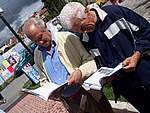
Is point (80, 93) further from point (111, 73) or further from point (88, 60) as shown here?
point (111, 73)

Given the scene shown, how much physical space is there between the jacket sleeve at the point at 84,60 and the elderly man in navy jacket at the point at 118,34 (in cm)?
21

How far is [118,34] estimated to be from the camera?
3.59m

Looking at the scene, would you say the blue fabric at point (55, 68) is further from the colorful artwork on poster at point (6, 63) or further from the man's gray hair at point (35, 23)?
the colorful artwork on poster at point (6, 63)

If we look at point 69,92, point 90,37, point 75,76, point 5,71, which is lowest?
point 5,71

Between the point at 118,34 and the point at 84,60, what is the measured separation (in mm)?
498

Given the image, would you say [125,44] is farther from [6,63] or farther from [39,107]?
[6,63]

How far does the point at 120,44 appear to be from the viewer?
3.59 meters

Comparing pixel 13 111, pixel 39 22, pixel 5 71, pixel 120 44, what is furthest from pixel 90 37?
pixel 5 71

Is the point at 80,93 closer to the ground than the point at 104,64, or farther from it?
closer to the ground

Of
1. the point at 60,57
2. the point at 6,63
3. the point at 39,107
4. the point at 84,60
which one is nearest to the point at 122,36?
the point at 84,60

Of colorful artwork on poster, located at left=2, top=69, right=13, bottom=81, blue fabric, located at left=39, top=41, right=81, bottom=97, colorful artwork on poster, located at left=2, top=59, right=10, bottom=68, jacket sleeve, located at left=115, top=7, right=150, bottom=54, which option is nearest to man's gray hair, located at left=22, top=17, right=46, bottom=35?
blue fabric, located at left=39, top=41, right=81, bottom=97

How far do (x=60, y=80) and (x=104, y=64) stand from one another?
0.60 metres

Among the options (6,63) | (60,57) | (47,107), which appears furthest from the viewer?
(6,63)

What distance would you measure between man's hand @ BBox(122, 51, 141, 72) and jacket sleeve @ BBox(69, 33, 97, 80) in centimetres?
44
